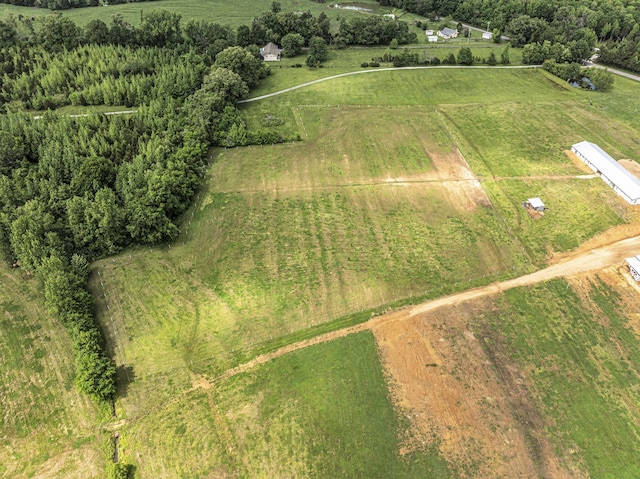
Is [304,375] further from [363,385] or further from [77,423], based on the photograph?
[77,423]

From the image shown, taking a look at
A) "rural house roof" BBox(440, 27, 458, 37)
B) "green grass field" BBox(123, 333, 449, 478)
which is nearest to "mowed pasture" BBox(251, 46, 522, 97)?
"rural house roof" BBox(440, 27, 458, 37)

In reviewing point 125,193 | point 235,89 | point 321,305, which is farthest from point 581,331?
point 235,89

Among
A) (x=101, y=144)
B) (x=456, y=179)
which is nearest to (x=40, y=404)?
(x=101, y=144)

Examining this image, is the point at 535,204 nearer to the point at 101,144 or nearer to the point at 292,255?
the point at 292,255

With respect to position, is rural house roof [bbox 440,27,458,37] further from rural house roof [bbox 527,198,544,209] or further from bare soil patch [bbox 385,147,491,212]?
rural house roof [bbox 527,198,544,209]

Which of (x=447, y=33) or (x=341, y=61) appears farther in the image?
(x=447, y=33)

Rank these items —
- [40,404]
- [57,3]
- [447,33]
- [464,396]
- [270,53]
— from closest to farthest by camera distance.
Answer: [464,396], [40,404], [270,53], [447,33], [57,3]

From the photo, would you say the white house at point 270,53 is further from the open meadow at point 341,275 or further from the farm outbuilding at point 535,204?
the farm outbuilding at point 535,204
